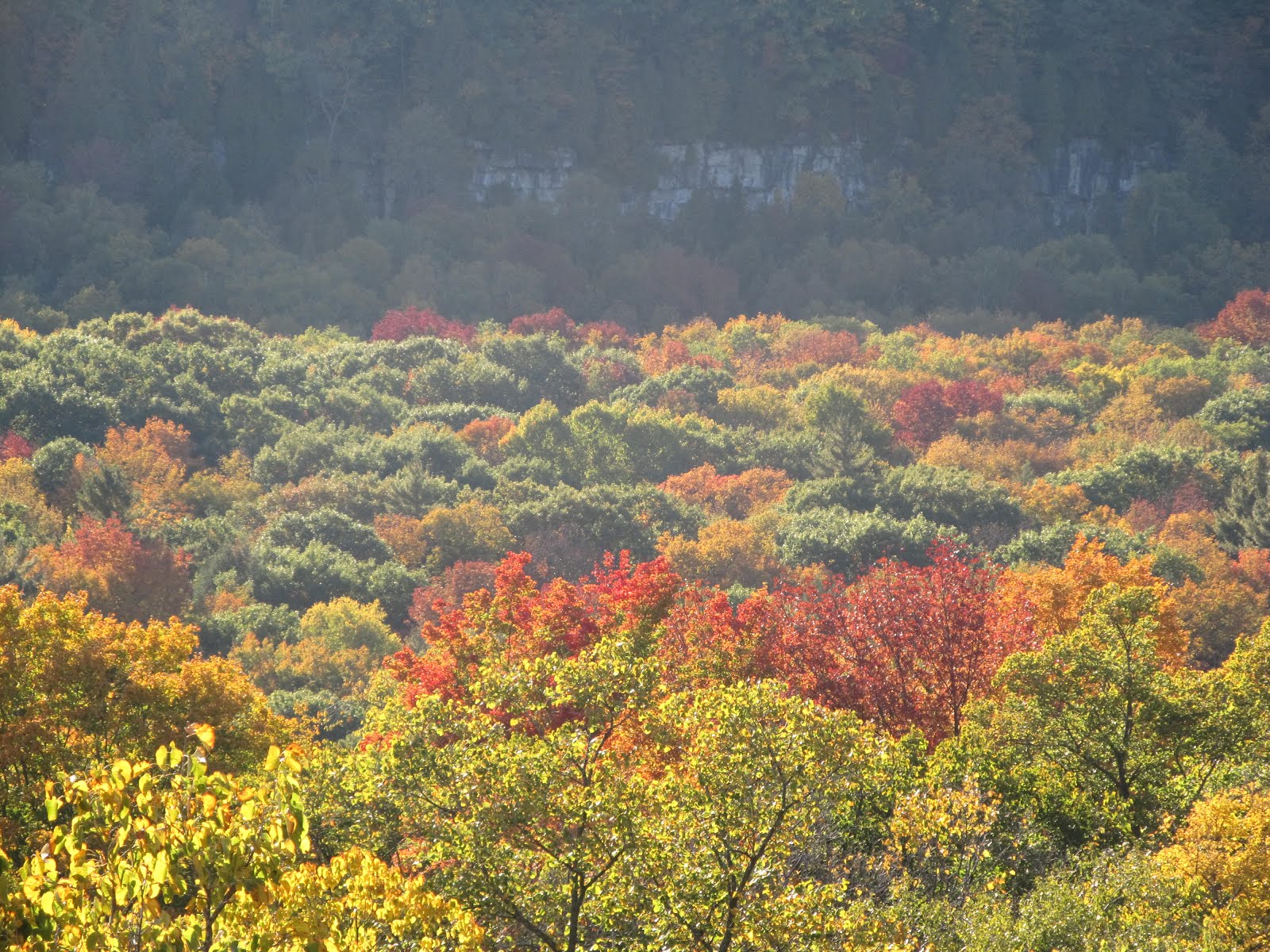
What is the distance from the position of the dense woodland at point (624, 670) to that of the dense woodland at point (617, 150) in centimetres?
2989

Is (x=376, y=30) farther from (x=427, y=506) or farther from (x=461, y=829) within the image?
(x=461, y=829)

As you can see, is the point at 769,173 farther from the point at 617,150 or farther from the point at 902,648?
the point at 902,648

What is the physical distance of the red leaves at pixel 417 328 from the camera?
98.5m

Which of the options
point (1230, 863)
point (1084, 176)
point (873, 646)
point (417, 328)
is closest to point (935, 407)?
point (417, 328)

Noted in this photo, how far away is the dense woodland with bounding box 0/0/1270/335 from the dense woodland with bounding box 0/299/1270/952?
29885mm

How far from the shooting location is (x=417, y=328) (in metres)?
99.9

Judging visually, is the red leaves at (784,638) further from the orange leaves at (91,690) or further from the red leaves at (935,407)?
the red leaves at (935,407)

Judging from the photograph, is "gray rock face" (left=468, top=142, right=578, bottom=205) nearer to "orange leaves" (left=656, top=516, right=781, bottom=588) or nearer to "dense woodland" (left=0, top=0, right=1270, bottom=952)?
"dense woodland" (left=0, top=0, right=1270, bottom=952)

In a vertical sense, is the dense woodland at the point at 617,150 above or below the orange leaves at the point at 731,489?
above

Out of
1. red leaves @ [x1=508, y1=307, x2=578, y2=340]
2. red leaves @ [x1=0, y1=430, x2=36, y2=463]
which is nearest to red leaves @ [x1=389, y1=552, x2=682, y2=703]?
red leaves @ [x1=0, y1=430, x2=36, y2=463]

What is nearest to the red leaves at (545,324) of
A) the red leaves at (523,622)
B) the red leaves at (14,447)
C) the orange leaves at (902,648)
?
the red leaves at (14,447)

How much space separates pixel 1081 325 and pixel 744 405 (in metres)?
38.4

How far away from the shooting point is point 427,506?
6372 cm

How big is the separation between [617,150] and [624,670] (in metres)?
116
